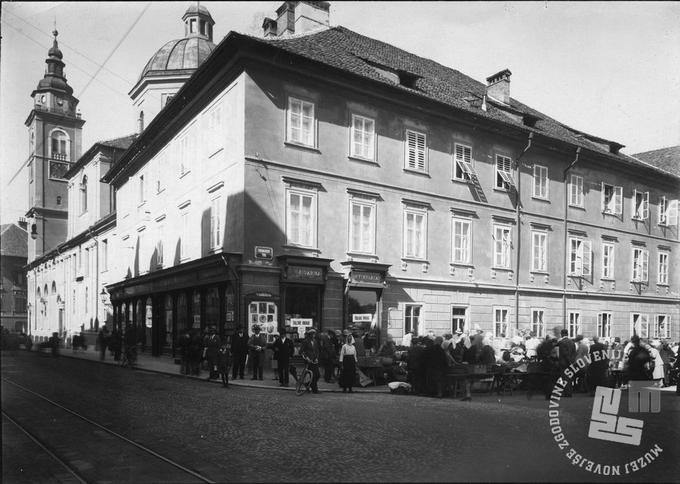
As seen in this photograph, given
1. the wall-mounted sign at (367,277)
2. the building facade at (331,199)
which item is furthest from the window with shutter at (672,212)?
→ the wall-mounted sign at (367,277)

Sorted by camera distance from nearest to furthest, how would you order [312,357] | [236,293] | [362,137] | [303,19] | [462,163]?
[312,357]
[236,293]
[362,137]
[462,163]
[303,19]

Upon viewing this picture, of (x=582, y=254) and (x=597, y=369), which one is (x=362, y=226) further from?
(x=597, y=369)

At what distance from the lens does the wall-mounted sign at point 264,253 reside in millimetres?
18078

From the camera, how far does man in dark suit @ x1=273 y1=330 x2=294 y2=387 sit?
15.7 m

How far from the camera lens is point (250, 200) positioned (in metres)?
18.1

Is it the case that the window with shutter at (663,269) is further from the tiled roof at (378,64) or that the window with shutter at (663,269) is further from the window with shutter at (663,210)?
the tiled roof at (378,64)

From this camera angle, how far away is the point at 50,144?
5.39 metres

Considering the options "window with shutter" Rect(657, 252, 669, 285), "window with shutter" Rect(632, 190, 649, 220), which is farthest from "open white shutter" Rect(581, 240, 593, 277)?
"window with shutter" Rect(657, 252, 669, 285)

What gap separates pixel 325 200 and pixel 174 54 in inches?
537

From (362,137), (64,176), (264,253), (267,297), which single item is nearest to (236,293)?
(267,297)

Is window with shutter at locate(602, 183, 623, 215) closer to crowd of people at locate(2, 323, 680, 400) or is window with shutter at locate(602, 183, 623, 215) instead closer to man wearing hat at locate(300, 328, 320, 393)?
crowd of people at locate(2, 323, 680, 400)

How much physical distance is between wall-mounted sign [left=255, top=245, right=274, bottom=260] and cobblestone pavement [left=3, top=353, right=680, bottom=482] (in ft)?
16.5

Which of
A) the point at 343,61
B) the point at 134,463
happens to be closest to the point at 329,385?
the point at 134,463

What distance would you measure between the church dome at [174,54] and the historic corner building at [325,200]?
4.62m
